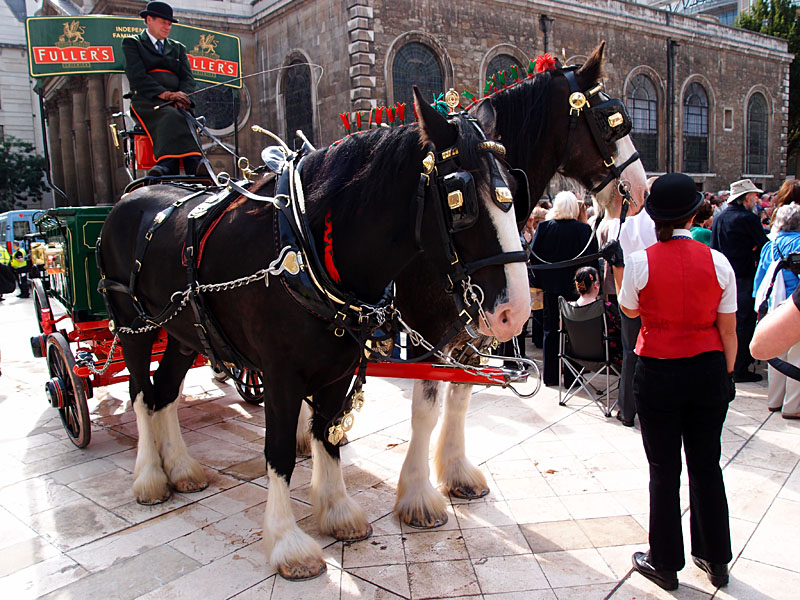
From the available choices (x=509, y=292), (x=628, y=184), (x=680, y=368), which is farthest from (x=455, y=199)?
(x=628, y=184)

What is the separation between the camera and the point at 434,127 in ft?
8.20

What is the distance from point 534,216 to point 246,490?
556 centimetres

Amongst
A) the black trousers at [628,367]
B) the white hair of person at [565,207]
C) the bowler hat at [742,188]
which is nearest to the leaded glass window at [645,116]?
the bowler hat at [742,188]

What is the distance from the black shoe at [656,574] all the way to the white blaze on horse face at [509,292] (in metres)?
1.44

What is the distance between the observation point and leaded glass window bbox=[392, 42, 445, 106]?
716 inches

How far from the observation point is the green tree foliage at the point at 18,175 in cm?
3409

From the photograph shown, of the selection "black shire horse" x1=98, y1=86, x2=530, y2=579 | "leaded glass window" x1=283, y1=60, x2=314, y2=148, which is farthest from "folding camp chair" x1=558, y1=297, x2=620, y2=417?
"leaded glass window" x1=283, y1=60, x2=314, y2=148

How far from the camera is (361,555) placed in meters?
3.17

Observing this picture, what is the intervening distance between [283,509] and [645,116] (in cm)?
2738

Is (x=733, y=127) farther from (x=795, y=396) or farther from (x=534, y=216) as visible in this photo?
(x=795, y=396)

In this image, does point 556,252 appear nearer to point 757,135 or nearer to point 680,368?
point 680,368

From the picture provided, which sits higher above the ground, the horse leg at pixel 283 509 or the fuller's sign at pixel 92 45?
the fuller's sign at pixel 92 45

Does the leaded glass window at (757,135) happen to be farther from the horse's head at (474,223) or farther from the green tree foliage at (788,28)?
the horse's head at (474,223)

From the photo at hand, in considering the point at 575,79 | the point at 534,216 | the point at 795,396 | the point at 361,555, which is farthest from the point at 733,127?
the point at 361,555
